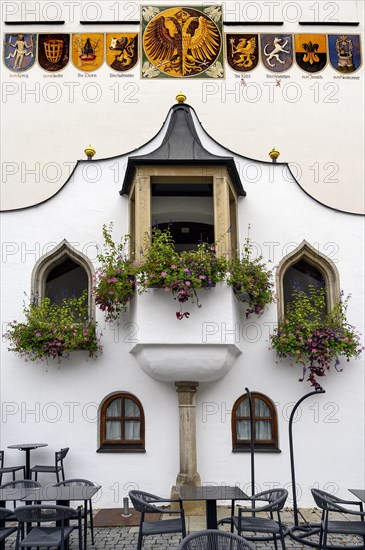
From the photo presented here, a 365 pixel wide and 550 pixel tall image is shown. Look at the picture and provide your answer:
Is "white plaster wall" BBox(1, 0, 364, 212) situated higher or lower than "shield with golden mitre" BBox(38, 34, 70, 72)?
lower

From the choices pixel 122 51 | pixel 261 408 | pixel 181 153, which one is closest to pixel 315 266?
pixel 261 408

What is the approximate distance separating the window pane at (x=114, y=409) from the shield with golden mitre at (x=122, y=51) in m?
8.23

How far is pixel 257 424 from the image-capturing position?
10008 mm

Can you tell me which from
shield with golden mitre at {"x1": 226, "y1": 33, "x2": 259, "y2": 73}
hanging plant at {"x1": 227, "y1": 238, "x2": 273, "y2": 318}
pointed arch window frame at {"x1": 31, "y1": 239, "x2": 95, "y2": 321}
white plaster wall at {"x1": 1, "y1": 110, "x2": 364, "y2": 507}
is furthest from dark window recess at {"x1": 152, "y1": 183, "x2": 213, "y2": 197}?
shield with golden mitre at {"x1": 226, "y1": 33, "x2": 259, "y2": 73}

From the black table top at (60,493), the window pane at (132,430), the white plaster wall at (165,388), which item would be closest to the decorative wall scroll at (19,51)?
the white plaster wall at (165,388)

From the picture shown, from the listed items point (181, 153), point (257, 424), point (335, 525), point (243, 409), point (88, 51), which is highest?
point (88, 51)

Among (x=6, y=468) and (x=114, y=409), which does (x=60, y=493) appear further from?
(x=114, y=409)

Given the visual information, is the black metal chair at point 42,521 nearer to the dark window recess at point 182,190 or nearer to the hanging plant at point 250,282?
the hanging plant at point 250,282

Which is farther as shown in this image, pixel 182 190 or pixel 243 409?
pixel 182 190

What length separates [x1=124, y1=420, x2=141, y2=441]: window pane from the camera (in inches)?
390

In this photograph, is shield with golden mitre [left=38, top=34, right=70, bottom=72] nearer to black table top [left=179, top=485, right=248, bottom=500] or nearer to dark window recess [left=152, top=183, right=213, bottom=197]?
dark window recess [left=152, top=183, right=213, bottom=197]

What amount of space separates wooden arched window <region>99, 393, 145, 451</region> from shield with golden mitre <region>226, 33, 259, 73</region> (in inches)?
335

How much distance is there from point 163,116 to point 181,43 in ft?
6.36

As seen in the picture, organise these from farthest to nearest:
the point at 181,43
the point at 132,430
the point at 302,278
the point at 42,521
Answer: the point at 181,43, the point at 302,278, the point at 132,430, the point at 42,521
